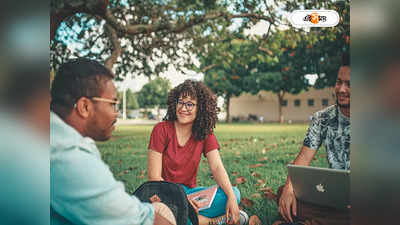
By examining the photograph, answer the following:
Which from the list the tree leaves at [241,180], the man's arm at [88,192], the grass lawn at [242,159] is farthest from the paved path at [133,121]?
the tree leaves at [241,180]

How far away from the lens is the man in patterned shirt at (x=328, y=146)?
237 cm

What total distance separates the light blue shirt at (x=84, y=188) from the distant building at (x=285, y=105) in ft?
3.86

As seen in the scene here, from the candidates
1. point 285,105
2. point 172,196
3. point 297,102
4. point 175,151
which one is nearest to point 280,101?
point 285,105

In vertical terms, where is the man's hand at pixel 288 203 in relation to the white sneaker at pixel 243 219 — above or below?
above

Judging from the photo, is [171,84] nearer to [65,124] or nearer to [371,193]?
[65,124]

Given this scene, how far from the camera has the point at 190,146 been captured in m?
2.52

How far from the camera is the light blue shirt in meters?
1.79

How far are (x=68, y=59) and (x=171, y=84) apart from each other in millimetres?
781

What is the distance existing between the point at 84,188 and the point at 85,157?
170 mm

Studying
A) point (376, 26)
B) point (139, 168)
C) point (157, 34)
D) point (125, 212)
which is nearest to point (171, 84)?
point (157, 34)

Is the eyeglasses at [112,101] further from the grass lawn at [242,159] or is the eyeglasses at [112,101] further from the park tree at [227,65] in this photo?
the park tree at [227,65]

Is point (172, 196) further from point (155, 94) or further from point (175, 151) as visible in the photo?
point (155, 94)

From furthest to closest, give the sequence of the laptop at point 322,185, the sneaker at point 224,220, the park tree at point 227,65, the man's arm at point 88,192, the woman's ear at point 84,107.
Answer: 1. the park tree at point 227,65
2. the sneaker at point 224,220
3. the laptop at point 322,185
4. the woman's ear at point 84,107
5. the man's arm at point 88,192

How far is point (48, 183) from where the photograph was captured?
220 centimetres
